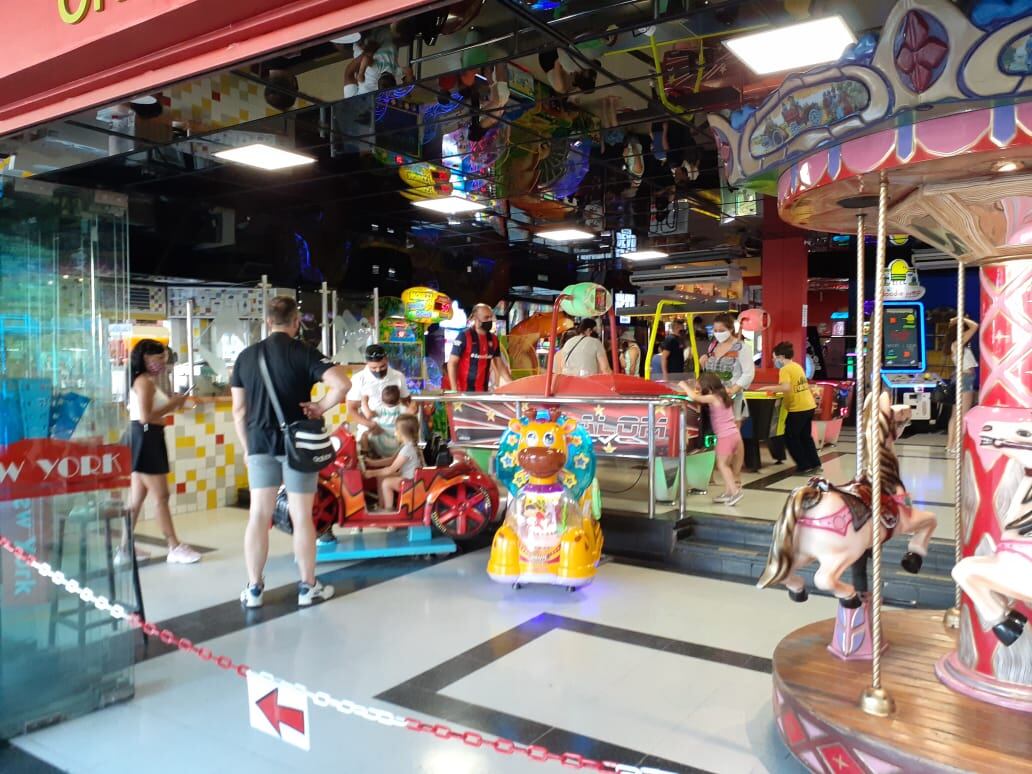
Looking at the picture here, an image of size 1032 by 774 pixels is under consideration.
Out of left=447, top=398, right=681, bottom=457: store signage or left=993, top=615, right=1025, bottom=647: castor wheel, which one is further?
left=447, top=398, right=681, bottom=457: store signage

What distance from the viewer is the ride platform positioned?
2.24 m

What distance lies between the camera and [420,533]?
5750mm

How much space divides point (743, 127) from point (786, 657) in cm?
189

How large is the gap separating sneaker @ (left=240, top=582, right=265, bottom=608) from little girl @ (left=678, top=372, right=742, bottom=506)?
338cm

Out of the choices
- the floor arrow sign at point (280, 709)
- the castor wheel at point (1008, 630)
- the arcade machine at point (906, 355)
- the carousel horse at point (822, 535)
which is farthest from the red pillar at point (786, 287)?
the floor arrow sign at point (280, 709)

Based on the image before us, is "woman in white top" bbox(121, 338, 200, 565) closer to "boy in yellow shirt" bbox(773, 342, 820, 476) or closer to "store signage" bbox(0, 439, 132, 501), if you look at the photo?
"store signage" bbox(0, 439, 132, 501)

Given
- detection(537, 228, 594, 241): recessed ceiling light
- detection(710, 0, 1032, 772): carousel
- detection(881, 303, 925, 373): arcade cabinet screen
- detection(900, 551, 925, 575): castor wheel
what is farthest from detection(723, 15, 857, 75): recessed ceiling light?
detection(881, 303, 925, 373): arcade cabinet screen

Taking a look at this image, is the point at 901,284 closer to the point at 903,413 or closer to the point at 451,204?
the point at 451,204

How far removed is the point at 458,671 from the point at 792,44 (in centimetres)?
393

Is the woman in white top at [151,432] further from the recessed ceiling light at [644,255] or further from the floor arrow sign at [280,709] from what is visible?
the recessed ceiling light at [644,255]

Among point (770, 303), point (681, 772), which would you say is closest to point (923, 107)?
point (681, 772)

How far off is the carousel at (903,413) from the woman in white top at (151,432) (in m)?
3.88

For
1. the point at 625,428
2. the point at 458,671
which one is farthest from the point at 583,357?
the point at 458,671

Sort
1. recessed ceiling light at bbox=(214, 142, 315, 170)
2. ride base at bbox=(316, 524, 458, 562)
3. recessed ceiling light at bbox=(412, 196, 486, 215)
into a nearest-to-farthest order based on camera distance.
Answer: ride base at bbox=(316, 524, 458, 562) → recessed ceiling light at bbox=(214, 142, 315, 170) → recessed ceiling light at bbox=(412, 196, 486, 215)
